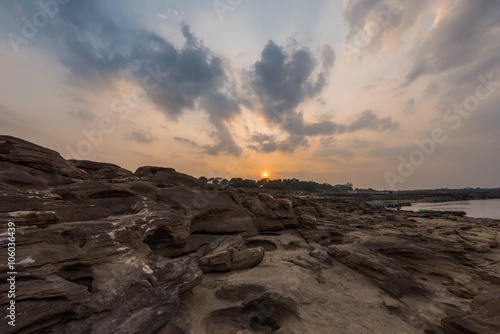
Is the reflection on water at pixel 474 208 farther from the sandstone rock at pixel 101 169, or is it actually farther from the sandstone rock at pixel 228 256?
the sandstone rock at pixel 101 169

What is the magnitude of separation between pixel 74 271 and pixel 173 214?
16.3ft

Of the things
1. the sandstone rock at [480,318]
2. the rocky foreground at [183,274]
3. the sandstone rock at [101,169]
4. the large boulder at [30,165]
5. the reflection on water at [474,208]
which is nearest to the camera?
the rocky foreground at [183,274]

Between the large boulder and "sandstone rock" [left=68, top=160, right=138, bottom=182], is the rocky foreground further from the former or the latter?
"sandstone rock" [left=68, top=160, right=138, bottom=182]

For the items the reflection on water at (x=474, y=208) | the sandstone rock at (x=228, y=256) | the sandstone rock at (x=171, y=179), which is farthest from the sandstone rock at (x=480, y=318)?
the reflection on water at (x=474, y=208)

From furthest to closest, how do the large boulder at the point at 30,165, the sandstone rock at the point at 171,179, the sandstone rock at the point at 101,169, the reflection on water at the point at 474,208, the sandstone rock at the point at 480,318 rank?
the reflection on water at the point at 474,208
the sandstone rock at the point at 171,179
the sandstone rock at the point at 101,169
the large boulder at the point at 30,165
the sandstone rock at the point at 480,318

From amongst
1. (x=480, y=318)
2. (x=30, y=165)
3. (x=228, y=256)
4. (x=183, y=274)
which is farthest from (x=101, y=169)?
(x=480, y=318)

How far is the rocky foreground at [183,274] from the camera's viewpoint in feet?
17.0

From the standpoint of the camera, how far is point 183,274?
743 cm

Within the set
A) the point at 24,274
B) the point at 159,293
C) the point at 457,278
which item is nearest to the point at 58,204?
the point at 24,274

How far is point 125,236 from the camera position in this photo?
24.2ft

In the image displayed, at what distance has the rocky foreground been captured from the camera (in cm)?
517

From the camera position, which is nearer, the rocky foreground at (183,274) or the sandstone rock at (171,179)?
the rocky foreground at (183,274)

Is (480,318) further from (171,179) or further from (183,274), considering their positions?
(171,179)

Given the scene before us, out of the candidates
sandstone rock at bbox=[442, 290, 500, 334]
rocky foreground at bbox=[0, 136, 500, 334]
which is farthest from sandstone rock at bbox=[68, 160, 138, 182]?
sandstone rock at bbox=[442, 290, 500, 334]
